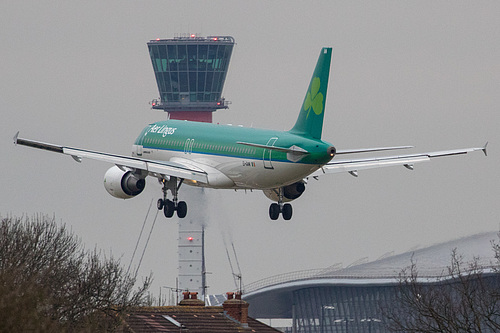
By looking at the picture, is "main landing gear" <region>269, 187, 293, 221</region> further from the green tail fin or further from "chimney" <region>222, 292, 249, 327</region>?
"chimney" <region>222, 292, 249, 327</region>

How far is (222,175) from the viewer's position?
97625mm

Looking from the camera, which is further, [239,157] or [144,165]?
[144,165]

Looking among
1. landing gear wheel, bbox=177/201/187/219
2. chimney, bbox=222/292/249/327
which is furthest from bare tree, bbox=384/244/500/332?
landing gear wheel, bbox=177/201/187/219

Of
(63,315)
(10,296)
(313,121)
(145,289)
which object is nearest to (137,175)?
(145,289)

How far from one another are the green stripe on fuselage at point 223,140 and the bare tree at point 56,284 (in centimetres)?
924

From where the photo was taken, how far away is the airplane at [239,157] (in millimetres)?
89562

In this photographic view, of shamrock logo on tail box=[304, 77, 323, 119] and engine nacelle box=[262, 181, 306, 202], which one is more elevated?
shamrock logo on tail box=[304, 77, 323, 119]

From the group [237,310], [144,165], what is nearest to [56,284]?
[144,165]

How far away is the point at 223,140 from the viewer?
9850 cm

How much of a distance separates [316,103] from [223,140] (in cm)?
1014

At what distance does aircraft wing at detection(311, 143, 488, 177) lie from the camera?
9994cm

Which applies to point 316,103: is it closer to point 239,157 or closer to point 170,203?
point 239,157

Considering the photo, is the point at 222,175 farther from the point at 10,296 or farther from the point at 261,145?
the point at 10,296

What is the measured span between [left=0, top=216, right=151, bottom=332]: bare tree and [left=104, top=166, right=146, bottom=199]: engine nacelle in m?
4.62
